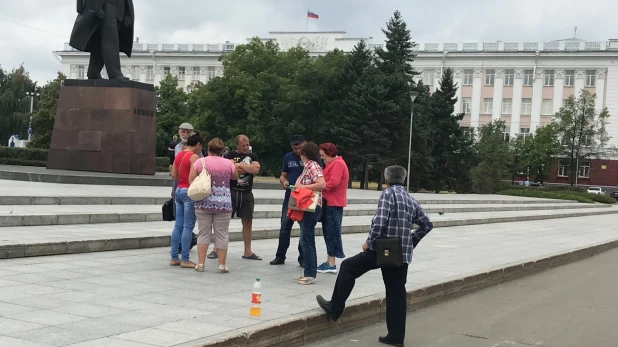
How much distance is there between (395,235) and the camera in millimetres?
6582

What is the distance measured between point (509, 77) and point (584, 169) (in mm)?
13905

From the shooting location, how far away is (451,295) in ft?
31.8

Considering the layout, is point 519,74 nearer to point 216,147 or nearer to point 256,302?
point 216,147

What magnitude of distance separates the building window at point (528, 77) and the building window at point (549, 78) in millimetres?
1580

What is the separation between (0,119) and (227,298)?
69158 mm

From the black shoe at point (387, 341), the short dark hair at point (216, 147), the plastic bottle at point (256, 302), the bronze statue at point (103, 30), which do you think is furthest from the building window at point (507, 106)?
the plastic bottle at point (256, 302)

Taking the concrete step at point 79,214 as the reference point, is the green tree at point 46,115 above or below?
above

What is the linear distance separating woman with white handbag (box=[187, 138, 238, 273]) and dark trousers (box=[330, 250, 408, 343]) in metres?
2.38

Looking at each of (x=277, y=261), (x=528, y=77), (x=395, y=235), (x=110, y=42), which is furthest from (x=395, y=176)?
(x=528, y=77)

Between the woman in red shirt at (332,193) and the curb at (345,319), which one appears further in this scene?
the woman in red shirt at (332,193)

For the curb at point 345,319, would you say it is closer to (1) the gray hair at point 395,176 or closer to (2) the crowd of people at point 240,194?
(2) the crowd of people at point 240,194

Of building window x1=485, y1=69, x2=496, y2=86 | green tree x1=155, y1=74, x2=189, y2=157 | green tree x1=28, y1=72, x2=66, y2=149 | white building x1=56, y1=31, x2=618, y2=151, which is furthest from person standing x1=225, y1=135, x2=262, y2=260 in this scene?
building window x1=485, y1=69, x2=496, y2=86

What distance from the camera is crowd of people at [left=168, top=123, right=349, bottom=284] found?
28.6 feet

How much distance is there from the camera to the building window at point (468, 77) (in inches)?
3283
